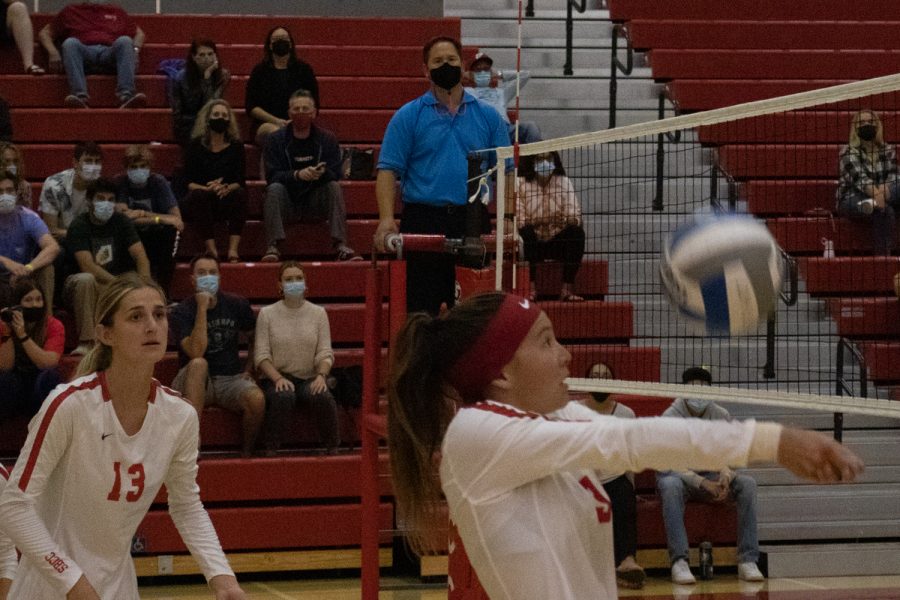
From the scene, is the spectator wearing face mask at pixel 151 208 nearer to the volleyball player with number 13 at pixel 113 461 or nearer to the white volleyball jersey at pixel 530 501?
the volleyball player with number 13 at pixel 113 461

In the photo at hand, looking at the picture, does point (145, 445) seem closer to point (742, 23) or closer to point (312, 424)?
point (312, 424)

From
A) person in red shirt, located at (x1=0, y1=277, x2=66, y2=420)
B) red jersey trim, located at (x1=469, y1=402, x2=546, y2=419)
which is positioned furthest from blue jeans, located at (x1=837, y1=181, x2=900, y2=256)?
red jersey trim, located at (x1=469, y1=402, x2=546, y2=419)

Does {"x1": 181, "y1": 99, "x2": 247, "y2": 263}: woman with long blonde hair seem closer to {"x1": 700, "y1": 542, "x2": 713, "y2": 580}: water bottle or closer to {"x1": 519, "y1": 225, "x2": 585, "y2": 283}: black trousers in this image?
{"x1": 519, "y1": 225, "x2": 585, "y2": 283}: black trousers

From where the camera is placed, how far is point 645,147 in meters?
11.0

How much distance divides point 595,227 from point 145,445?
6.42m

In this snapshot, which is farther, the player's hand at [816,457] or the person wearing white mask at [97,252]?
the person wearing white mask at [97,252]

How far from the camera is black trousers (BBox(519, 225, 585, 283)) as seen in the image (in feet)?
27.7

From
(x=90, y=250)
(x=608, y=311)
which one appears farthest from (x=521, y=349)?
(x=90, y=250)

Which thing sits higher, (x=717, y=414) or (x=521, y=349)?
(x=521, y=349)

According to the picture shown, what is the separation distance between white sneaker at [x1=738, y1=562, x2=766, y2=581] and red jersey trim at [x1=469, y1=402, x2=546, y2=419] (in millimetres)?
5986

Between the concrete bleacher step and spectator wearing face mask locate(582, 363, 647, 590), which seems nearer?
spectator wearing face mask locate(582, 363, 647, 590)

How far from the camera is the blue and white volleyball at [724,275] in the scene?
340cm

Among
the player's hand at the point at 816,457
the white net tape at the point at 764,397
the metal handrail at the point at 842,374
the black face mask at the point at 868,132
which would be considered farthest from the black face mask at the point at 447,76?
the player's hand at the point at 816,457

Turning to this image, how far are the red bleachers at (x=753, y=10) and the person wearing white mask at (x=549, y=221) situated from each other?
150 inches
